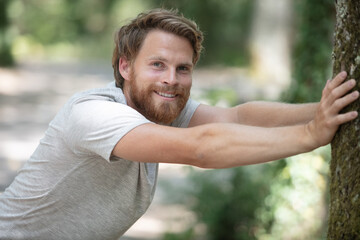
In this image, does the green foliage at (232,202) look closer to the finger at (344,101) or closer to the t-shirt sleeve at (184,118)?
the t-shirt sleeve at (184,118)

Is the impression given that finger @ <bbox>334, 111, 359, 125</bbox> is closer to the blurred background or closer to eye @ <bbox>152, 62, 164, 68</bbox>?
eye @ <bbox>152, 62, 164, 68</bbox>

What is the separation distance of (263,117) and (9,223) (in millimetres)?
1504

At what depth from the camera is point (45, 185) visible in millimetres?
2887

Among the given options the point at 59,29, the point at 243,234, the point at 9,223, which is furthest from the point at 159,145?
the point at 59,29

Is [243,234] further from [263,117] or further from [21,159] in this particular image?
[21,159]

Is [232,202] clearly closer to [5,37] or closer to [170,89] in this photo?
[170,89]

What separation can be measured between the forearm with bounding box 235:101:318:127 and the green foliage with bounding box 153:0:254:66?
58.5 ft

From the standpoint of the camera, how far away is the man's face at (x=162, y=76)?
2887 millimetres

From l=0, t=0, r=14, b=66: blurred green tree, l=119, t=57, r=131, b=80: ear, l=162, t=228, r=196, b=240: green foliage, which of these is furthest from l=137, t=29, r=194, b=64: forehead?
l=0, t=0, r=14, b=66: blurred green tree

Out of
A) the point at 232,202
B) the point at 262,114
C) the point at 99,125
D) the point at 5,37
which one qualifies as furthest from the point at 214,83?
the point at 99,125

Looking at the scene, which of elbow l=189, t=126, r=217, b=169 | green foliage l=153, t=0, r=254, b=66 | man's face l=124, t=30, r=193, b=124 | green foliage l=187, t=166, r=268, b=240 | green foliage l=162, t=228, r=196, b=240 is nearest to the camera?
elbow l=189, t=126, r=217, b=169

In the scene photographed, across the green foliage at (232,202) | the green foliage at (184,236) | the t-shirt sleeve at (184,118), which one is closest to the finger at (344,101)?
the t-shirt sleeve at (184,118)

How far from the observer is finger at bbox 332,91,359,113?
2.16 metres

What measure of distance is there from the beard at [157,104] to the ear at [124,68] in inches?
3.1
